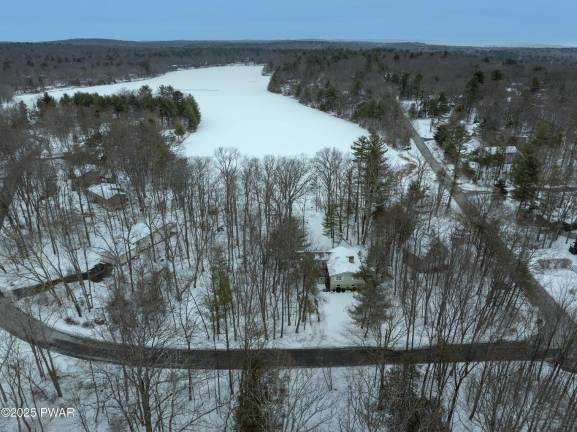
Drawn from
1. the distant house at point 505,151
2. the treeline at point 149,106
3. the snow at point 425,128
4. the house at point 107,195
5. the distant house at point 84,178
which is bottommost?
the house at point 107,195

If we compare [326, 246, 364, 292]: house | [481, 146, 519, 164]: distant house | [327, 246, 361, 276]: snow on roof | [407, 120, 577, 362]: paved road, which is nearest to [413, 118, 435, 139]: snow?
[481, 146, 519, 164]: distant house

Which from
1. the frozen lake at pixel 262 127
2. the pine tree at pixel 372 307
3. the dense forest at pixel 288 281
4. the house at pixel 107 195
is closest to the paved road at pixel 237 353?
the dense forest at pixel 288 281

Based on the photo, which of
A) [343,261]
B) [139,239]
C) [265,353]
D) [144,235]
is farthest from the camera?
[144,235]

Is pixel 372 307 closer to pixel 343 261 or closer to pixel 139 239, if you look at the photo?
pixel 343 261

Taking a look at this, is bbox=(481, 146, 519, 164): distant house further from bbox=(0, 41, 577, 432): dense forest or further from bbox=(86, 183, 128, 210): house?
bbox=(86, 183, 128, 210): house

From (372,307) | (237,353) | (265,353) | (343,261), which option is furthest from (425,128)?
(265,353)

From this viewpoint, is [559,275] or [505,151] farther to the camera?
[505,151]

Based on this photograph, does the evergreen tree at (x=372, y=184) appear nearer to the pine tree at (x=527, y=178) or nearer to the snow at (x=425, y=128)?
the pine tree at (x=527, y=178)
